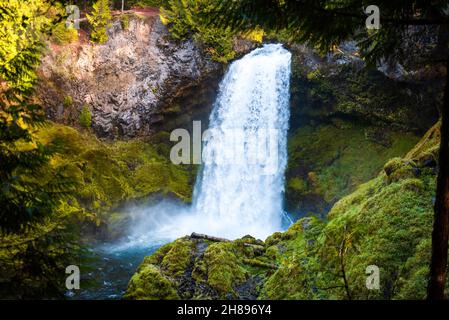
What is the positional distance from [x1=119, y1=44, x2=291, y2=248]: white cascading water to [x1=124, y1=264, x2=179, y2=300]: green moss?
11.1m

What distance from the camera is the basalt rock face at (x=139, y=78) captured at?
21109 mm

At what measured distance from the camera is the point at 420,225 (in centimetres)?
607

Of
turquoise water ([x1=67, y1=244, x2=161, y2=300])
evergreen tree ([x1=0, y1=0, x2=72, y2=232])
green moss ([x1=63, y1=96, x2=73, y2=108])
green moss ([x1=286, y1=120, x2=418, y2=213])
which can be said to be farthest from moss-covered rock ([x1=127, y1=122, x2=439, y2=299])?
green moss ([x1=63, y1=96, x2=73, y2=108])

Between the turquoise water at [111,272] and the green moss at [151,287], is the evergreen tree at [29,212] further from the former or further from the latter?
the turquoise water at [111,272]

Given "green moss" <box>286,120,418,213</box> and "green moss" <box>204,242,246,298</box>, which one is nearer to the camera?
"green moss" <box>204,242,246,298</box>

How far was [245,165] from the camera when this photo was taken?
19875 millimetres

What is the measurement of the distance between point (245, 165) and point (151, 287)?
43.7ft

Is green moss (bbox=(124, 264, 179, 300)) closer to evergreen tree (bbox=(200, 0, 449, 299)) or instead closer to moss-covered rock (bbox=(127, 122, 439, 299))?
moss-covered rock (bbox=(127, 122, 439, 299))

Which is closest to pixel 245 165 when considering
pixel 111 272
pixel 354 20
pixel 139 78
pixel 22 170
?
pixel 139 78

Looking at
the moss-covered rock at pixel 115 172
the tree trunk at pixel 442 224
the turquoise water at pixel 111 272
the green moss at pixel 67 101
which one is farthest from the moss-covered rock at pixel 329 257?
the green moss at pixel 67 101

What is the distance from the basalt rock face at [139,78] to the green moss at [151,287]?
51.2ft

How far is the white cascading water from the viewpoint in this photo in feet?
62.8

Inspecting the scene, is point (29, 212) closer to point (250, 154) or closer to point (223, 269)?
point (223, 269)
